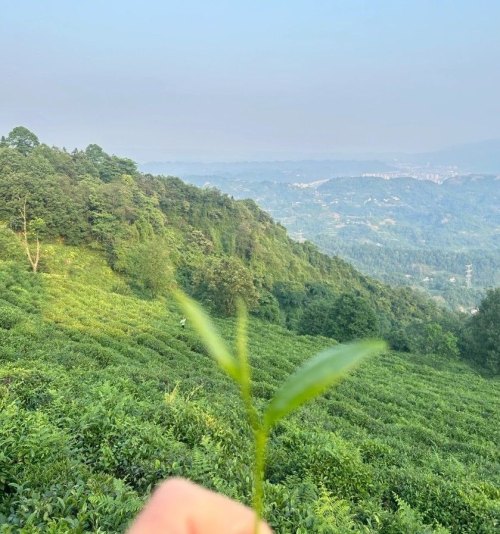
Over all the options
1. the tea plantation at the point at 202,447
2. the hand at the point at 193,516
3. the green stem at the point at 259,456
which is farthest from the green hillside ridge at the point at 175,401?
the green stem at the point at 259,456

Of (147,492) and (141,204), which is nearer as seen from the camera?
(147,492)

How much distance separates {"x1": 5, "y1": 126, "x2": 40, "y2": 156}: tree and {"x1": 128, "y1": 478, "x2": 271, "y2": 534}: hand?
52.1 m

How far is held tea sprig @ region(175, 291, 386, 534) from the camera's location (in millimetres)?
500

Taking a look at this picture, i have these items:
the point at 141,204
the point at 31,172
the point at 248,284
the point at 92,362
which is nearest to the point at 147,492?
the point at 92,362

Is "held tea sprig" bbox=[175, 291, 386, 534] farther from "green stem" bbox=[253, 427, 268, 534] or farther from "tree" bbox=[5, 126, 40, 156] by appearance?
"tree" bbox=[5, 126, 40, 156]

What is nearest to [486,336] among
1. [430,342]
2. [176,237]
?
[430,342]

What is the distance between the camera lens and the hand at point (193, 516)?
1072 millimetres

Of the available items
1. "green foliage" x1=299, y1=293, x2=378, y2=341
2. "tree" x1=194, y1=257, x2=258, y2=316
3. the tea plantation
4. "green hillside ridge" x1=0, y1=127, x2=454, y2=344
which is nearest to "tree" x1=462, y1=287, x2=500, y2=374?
"green hillside ridge" x1=0, y1=127, x2=454, y2=344

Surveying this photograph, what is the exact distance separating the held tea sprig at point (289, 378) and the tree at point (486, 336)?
31.8 metres

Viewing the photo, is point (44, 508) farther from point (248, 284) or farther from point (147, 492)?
point (248, 284)

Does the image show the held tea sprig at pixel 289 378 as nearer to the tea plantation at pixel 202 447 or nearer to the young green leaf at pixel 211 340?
the young green leaf at pixel 211 340

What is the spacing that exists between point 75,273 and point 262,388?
22.8 meters

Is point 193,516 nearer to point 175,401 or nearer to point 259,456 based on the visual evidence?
point 259,456

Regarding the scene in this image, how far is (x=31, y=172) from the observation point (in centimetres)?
3644
